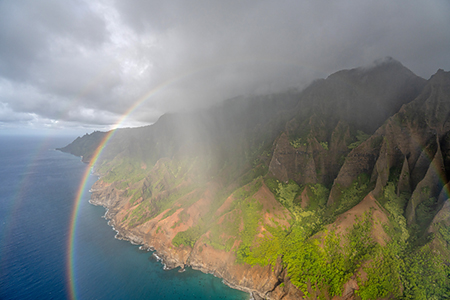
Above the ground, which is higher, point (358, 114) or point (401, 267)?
point (358, 114)

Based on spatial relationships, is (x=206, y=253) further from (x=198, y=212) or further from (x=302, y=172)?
(x=302, y=172)

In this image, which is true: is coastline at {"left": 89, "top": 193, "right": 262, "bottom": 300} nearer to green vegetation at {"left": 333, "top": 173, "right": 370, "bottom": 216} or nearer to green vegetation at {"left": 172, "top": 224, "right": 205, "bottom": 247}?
green vegetation at {"left": 172, "top": 224, "right": 205, "bottom": 247}

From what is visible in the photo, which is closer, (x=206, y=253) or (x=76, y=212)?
(x=206, y=253)

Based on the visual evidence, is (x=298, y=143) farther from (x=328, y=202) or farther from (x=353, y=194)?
(x=353, y=194)

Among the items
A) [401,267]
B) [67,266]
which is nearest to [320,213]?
[401,267]

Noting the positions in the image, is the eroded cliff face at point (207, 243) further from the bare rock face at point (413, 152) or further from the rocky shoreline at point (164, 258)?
the bare rock face at point (413, 152)

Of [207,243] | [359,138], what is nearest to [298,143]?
[359,138]

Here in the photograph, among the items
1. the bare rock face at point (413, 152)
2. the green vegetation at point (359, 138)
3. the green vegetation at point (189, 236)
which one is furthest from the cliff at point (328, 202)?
the green vegetation at point (359, 138)

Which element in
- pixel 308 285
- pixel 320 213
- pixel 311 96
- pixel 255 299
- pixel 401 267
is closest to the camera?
pixel 401 267

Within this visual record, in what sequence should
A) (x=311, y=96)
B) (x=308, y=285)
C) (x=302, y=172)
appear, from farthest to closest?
(x=311, y=96) < (x=302, y=172) < (x=308, y=285)
